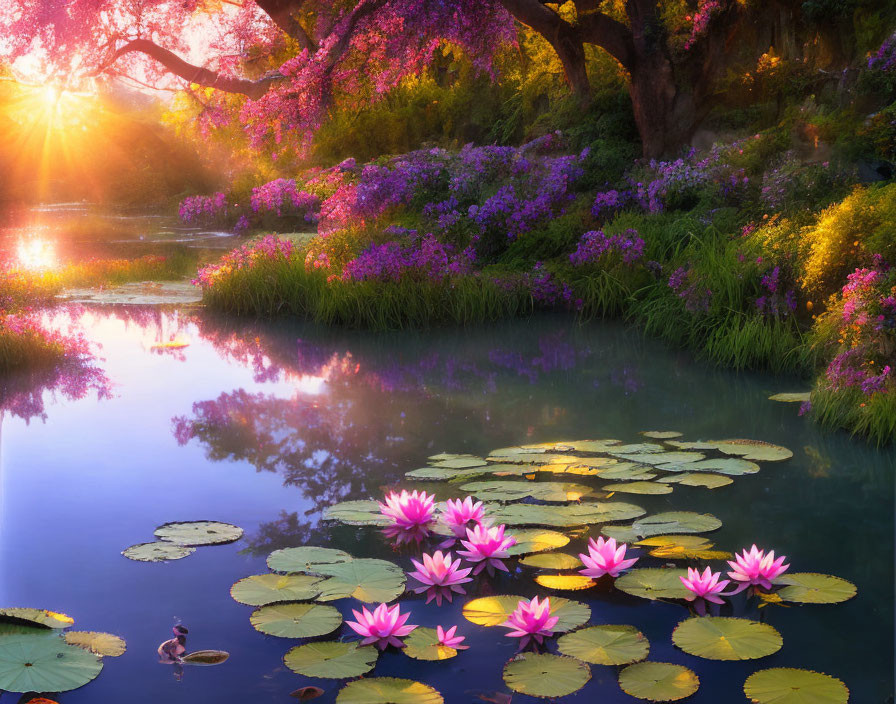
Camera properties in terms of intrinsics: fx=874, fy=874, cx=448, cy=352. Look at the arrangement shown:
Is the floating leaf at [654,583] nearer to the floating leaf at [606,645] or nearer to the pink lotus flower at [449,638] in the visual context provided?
the floating leaf at [606,645]

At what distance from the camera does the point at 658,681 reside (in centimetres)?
257

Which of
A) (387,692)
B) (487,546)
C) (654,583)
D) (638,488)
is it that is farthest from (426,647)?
(638,488)

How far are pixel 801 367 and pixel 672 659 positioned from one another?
4.92 metres

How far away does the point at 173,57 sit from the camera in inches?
595

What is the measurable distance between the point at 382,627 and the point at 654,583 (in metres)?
1.06

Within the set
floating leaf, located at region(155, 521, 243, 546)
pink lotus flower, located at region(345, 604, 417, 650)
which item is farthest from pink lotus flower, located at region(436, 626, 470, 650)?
floating leaf, located at region(155, 521, 243, 546)

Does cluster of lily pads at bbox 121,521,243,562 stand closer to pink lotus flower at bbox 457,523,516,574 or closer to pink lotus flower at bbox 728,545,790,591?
pink lotus flower at bbox 457,523,516,574

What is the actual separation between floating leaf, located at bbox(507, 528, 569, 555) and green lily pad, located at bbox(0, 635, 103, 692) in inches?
61.7

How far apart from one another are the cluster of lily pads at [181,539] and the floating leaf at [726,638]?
1960 millimetres

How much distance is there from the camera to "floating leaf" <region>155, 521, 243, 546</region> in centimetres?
374

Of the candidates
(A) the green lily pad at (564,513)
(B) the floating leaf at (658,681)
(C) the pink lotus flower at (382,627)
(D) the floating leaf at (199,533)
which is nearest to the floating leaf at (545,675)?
(B) the floating leaf at (658,681)

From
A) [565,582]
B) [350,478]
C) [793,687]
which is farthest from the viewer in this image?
[350,478]

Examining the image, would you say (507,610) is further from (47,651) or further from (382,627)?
(47,651)

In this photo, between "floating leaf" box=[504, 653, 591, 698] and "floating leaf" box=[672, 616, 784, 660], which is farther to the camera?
"floating leaf" box=[672, 616, 784, 660]
